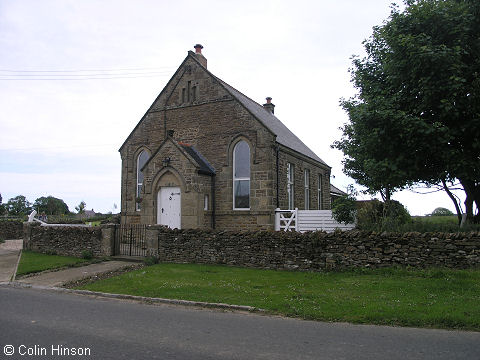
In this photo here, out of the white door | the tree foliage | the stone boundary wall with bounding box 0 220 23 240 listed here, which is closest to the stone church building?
the white door

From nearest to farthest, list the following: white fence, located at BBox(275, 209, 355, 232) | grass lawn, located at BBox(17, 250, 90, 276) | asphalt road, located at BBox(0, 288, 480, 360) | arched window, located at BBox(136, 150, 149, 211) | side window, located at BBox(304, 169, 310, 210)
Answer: asphalt road, located at BBox(0, 288, 480, 360)
grass lawn, located at BBox(17, 250, 90, 276)
white fence, located at BBox(275, 209, 355, 232)
arched window, located at BBox(136, 150, 149, 211)
side window, located at BBox(304, 169, 310, 210)

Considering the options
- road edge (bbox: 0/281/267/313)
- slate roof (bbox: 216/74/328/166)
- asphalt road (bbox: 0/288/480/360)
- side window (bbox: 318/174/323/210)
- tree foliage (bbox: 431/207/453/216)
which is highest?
slate roof (bbox: 216/74/328/166)

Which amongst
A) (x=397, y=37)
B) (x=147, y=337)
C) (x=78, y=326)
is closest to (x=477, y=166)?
(x=397, y=37)

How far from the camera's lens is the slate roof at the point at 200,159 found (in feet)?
62.2

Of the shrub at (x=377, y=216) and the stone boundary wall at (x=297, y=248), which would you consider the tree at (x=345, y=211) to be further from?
the stone boundary wall at (x=297, y=248)

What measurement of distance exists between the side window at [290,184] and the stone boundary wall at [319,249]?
7580mm

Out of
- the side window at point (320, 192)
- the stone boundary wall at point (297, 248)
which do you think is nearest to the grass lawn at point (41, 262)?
the stone boundary wall at point (297, 248)

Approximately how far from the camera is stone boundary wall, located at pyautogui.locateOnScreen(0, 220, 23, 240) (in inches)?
1128

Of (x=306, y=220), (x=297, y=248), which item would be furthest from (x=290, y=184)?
(x=297, y=248)

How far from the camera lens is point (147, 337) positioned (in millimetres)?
6426

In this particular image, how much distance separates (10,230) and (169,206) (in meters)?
17.5

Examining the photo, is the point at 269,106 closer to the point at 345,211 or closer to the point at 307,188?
the point at 307,188

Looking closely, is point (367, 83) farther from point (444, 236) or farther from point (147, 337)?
point (147, 337)

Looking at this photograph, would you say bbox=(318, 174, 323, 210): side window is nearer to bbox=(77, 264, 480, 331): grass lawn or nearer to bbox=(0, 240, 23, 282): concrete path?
bbox=(77, 264, 480, 331): grass lawn
